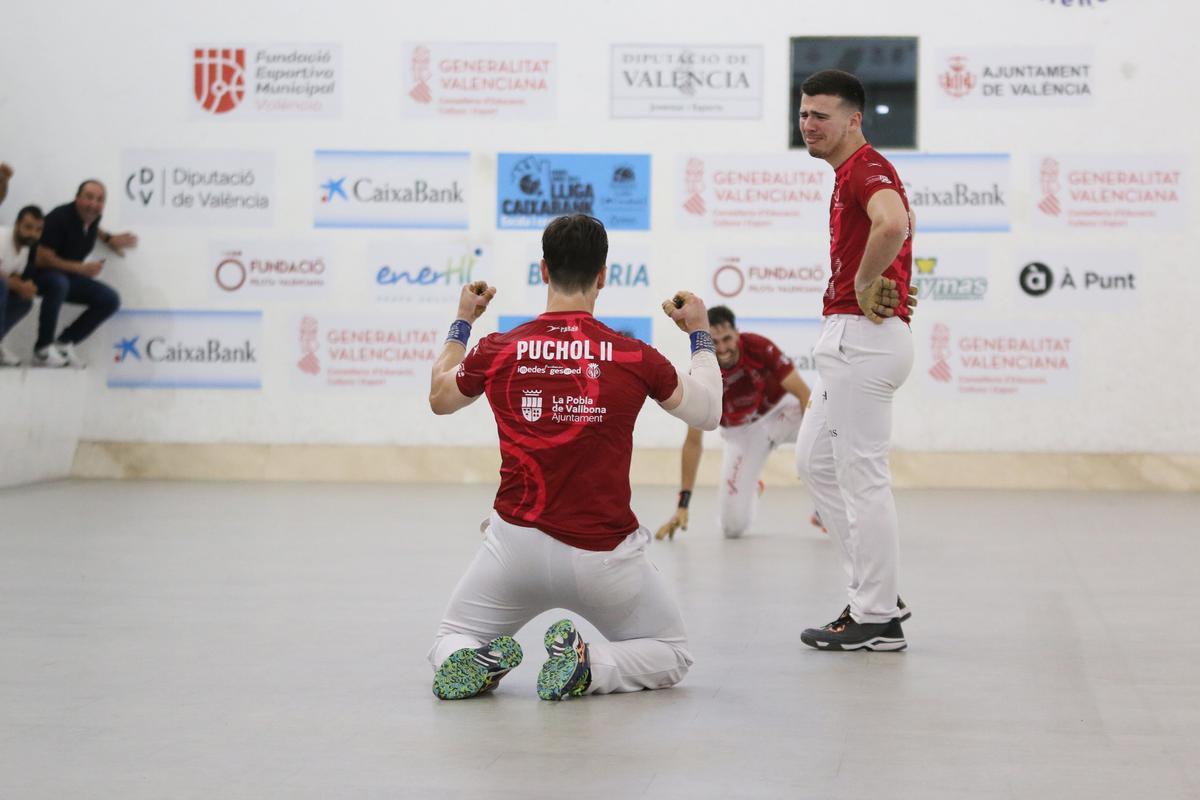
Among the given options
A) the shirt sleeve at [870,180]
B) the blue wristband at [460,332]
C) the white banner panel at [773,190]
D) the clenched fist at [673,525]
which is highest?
the white banner panel at [773,190]

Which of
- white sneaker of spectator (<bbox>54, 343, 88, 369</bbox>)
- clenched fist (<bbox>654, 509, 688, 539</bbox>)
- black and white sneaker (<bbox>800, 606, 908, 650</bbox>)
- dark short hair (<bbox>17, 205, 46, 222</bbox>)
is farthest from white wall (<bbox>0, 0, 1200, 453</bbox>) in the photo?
black and white sneaker (<bbox>800, 606, 908, 650</bbox>)

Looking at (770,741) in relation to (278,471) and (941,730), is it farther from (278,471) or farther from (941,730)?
(278,471)

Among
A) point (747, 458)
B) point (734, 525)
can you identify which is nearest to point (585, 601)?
point (734, 525)

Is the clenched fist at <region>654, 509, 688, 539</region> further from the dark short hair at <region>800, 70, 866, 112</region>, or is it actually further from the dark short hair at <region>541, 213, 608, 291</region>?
the dark short hair at <region>541, 213, 608, 291</region>

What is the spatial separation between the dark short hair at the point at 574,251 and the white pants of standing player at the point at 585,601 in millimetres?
631

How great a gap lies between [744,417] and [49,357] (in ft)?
18.2

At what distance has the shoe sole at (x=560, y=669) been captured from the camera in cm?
340

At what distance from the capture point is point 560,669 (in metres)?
3.42

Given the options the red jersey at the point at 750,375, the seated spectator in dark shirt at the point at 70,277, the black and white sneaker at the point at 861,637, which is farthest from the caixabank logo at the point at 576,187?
the black and white sneaker at the point at 861,637

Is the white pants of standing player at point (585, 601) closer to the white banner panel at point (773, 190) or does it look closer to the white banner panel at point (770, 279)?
the white banner panel at point (770, 279)

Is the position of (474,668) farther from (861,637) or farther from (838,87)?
(838,87)

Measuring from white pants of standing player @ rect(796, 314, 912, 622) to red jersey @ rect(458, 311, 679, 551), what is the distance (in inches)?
36.8

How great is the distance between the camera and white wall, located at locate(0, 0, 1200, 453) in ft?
34.6

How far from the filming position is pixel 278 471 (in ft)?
35.7
